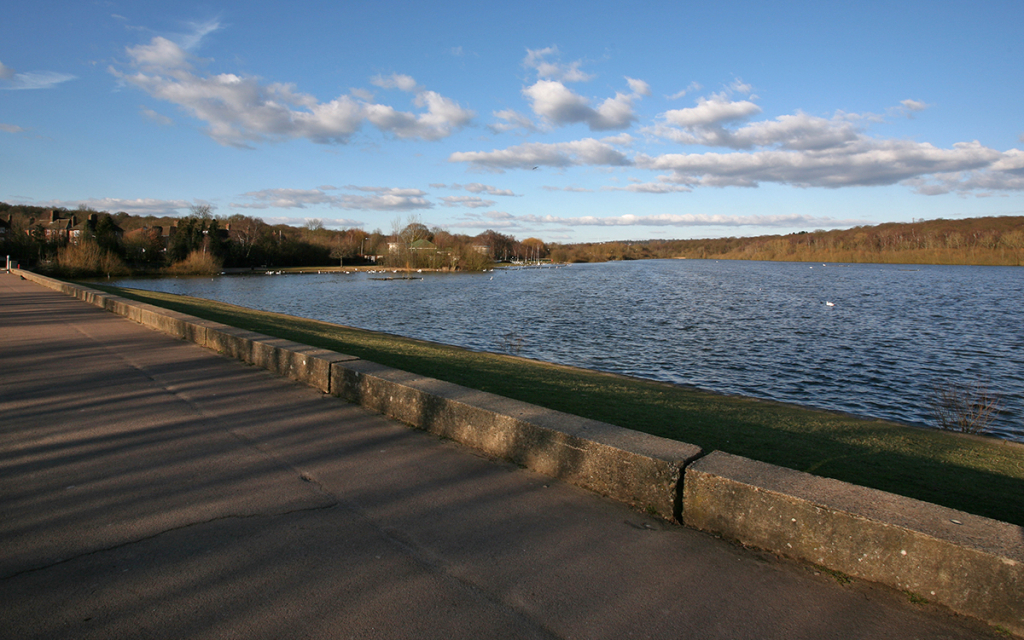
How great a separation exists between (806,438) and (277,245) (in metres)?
122

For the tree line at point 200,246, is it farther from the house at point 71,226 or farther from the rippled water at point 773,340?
the rippled water at point 773,340

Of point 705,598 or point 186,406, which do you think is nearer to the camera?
point 705,598

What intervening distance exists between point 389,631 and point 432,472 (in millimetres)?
1974

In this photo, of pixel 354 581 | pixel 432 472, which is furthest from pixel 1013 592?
pixel 432 472

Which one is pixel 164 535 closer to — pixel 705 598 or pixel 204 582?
pixel 204 582

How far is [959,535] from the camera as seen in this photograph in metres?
2.88

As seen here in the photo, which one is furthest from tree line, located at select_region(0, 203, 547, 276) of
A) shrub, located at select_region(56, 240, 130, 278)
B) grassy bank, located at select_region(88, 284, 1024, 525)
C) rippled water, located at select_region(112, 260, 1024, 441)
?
grassy bank, located at select_region(88, 284, 1024, 525)

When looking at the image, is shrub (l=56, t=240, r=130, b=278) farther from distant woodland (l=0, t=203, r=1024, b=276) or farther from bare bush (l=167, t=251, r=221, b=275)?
bare bush (l=167, t=251, r=221, b=275)

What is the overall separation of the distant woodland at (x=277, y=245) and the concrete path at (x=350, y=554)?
68220 millimetres

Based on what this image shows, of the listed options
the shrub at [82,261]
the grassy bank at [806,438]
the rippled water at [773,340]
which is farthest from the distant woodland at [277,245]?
the grassy bank at [806,438]

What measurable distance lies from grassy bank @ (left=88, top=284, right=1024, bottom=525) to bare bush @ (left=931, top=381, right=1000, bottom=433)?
2.63 metres

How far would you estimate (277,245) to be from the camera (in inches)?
4584

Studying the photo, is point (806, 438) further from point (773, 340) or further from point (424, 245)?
point (424, 245)

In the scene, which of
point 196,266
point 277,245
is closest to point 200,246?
point 196,266
